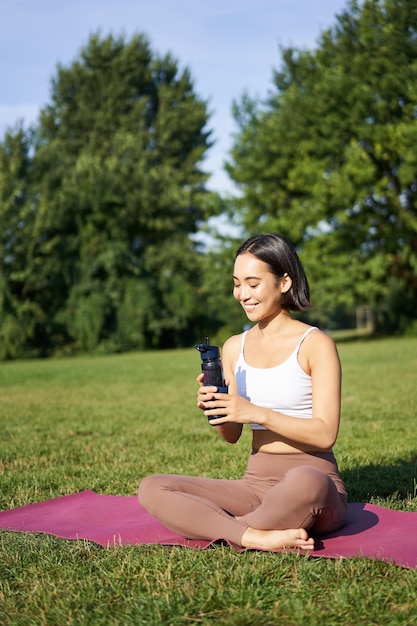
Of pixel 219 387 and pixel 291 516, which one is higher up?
pixel 219 387

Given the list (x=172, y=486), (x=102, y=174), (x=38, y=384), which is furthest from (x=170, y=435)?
(x=102, y=174)

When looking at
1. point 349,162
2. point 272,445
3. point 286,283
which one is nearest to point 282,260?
point 286,283

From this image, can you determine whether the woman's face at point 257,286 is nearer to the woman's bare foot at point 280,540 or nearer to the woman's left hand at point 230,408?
the woman's left hand at point 230,408

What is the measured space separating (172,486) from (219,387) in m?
0.68

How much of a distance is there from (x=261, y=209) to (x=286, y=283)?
29.3m

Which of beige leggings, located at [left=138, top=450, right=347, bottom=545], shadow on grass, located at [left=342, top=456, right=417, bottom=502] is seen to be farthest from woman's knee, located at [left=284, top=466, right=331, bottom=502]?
shadow on grass, located at [left=342, top=456, right=417, bottom=502]

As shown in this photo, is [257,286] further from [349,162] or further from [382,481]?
[349,162]

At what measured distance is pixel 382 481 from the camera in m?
5.50

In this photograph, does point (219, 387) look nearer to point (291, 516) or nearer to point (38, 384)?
point (291, 516)

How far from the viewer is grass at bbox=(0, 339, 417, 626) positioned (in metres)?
2.95

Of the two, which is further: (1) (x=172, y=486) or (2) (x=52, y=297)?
(2) (x=52, y=297)

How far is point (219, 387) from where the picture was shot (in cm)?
355

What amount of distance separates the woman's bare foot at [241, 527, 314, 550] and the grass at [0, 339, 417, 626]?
5 cm

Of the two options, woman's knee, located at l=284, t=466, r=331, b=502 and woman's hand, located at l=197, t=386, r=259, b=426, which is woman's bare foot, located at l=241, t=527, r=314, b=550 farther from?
woman's hand, located at l=197, t=386, r=259, b=426
